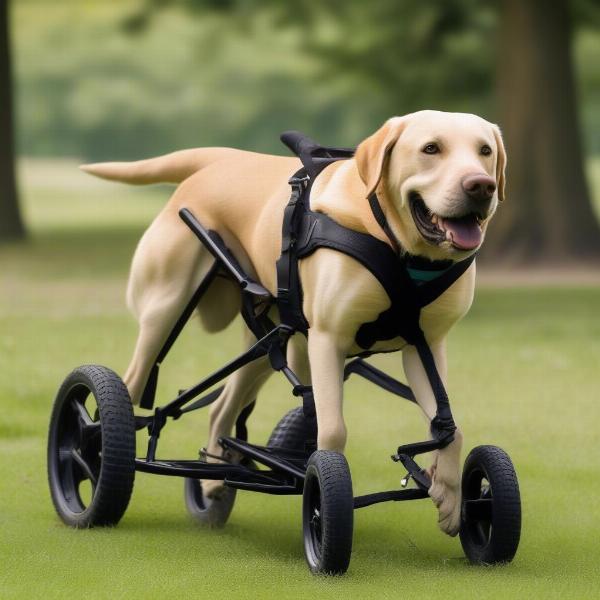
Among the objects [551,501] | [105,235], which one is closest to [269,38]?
[105,235]

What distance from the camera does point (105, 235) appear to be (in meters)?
26.0

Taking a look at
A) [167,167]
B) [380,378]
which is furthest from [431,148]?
[167,167]

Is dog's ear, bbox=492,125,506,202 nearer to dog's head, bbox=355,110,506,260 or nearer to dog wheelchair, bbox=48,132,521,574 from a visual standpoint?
dog's head, bbox=355,110,506,260

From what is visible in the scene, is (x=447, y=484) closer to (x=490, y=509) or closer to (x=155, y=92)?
(x=490, y=509)

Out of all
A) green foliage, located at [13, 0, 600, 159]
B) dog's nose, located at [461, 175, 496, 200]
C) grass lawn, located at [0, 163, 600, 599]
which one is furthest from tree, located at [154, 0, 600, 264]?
green foliage, located at [13, 0, 600, 159]

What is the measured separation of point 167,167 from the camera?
6711 millimetres

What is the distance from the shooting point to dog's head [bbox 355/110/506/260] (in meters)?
5.12

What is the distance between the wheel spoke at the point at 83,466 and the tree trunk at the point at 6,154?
17060mm

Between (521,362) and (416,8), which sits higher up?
(416,8)

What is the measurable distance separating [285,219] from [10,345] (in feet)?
22.4

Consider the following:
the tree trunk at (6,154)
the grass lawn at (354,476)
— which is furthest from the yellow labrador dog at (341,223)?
the tree trunk at (6,154)

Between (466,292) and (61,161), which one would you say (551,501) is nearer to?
(466,292)

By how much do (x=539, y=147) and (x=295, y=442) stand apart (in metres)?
14.5

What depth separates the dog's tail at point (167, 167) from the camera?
668cm
